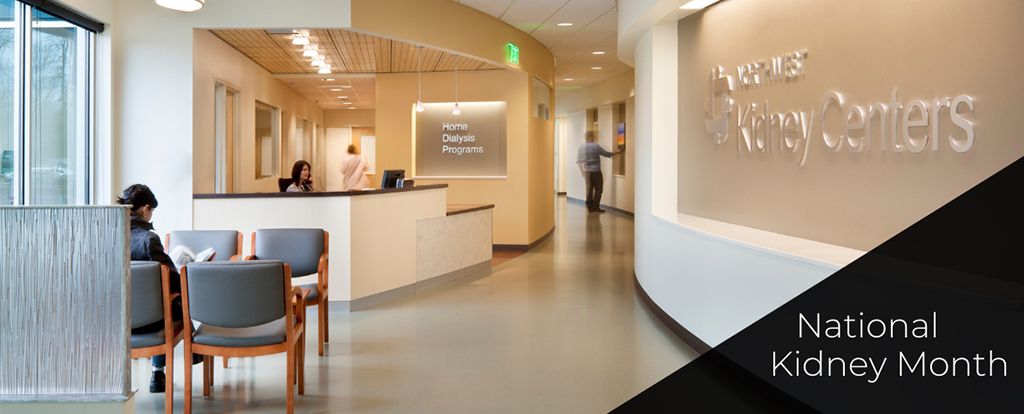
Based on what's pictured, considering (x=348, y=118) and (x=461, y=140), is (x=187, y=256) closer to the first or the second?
(x=461, y=140)

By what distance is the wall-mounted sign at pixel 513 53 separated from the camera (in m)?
9.22

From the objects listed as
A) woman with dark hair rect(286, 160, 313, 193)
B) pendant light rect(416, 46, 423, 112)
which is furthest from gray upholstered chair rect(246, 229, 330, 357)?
pendant light rect(416, 46, 423, 112)

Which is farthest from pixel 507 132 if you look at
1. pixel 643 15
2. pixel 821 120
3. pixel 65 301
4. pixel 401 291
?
pixel 65 301

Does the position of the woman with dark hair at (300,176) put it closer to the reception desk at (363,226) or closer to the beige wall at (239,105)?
the beige wall at (239,105)

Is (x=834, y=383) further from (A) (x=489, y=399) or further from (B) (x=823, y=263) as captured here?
(A) (x=489, y=399)

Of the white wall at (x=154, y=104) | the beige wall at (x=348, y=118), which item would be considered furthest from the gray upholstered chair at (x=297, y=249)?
the beige wall at (x=348, y=118)

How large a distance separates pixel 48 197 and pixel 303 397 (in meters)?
3.25

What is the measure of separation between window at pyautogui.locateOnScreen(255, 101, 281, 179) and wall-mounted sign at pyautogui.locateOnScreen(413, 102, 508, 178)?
2.30 metres

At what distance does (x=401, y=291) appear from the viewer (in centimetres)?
673

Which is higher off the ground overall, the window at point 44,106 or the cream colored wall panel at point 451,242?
the window at point 44,106

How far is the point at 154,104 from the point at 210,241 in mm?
2279

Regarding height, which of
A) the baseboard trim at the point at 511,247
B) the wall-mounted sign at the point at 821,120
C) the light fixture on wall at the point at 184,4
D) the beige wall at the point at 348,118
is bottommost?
the baseboard trim at the point at 511,247

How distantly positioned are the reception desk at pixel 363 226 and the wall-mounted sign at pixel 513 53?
2.70 metres
